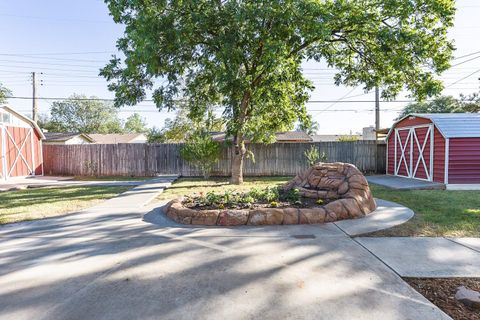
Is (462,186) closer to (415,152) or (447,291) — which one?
(415,152)

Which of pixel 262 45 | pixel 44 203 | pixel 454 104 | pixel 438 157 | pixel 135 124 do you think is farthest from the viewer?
pixel 135 124

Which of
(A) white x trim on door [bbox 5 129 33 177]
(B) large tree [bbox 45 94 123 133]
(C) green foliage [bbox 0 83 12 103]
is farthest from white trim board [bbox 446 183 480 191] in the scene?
(B) large tree [bbox 45 94 123 133]

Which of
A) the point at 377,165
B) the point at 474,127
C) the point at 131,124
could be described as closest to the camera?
the point at 474,127

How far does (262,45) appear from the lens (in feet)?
28.7

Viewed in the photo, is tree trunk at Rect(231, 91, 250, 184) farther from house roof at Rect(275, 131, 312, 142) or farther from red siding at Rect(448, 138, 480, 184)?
house roof at Rect(275, 131, 312, 142)

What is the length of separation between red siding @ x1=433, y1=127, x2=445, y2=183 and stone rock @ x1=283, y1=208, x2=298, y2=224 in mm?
6963

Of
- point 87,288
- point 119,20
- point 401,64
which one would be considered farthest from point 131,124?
point 87,288

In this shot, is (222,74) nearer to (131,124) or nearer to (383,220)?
(383,220)

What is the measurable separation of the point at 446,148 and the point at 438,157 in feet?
1.56

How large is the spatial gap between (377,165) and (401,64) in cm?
655

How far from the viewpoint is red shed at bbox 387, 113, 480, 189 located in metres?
8.98

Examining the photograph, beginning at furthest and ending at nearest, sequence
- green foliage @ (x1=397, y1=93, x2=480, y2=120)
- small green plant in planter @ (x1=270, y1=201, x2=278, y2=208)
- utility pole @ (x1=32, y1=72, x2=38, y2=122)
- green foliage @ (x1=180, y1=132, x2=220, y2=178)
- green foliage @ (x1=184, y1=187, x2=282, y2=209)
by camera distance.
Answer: green foliage @ (x1=397, y1=93, x2=480, y2=120) → utility pole @ (x1=32, y1=72, x2=38, y2=122) → green foliage @ (x1=180, y1=132, x2=220, y2=178) → green foliage @ (x1=184, y1=187, x2=282, y2=209) → small green plant in planter @ (x1=270, y1=201, x2=278, y2=208)

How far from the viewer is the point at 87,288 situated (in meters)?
2.64

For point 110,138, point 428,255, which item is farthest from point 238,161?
point 110,138
